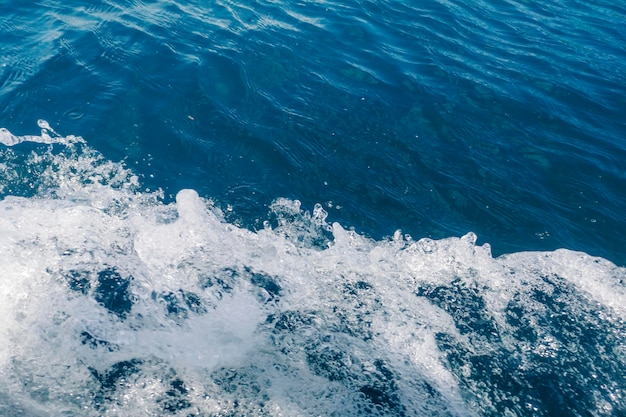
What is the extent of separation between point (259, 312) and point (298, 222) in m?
1.65

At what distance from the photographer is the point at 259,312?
211 inches

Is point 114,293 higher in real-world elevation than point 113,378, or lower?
higher

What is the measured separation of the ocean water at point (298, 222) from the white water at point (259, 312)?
3 cm

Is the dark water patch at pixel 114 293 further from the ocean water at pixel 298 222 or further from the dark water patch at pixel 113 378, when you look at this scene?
the dark water patch at pixel 113 378

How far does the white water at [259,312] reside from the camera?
14.9 ft

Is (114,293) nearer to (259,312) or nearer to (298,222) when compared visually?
(259,312)

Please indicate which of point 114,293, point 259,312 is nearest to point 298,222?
point 259,312

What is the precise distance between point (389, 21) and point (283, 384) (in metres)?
10.8

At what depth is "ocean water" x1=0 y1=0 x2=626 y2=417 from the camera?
15.5ft

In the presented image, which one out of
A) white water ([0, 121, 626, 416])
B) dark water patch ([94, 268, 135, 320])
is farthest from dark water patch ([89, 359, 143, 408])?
dark water patch ([94, 268, 135, 320])

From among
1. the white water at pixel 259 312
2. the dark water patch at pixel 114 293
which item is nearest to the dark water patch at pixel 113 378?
the white water at pixel 259 312

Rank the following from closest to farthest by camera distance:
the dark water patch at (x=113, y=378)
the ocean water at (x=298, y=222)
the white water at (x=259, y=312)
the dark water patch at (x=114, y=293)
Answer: the dark water patch at (x=113, y=378) < the white water at (x=259, y=312) < the ocean water at (x=298, y=222) < the dark water patch at (x=114, y=293)

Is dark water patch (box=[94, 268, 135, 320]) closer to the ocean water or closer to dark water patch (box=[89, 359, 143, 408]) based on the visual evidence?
the ocean water

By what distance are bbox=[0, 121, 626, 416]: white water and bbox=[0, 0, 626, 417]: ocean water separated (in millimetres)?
26
